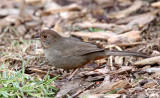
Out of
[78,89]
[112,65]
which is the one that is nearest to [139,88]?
[78,89]

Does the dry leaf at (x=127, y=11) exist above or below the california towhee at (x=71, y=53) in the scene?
above

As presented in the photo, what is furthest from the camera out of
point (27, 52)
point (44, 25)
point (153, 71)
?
point (44, 25)

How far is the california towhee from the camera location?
469cm

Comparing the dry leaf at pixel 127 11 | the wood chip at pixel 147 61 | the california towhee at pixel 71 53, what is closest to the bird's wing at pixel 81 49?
the california towhee at pixel 71 53

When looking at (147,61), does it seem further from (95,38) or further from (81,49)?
(95,38)

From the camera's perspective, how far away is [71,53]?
15.6 feet

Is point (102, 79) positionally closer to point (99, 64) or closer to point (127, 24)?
point (99, 64)

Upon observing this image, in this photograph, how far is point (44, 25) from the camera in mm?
7145

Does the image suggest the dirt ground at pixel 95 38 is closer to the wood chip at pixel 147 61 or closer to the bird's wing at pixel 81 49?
the wood chip at pixel 147 61

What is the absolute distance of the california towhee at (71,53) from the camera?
4.69 metres

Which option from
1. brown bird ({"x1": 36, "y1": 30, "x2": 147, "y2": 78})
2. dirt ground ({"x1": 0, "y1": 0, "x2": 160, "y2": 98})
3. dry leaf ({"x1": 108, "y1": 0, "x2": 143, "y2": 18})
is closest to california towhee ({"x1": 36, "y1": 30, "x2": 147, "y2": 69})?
brown bird ({"x1": 36, "y1": 30, "x2": 147, "y2": 78})

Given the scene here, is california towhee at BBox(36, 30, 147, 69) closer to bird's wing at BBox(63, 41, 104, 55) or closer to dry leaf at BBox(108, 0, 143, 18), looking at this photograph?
bird's wing at BBox(63, 41, 104, 55)

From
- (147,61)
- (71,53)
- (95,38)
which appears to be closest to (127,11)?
(95,38)

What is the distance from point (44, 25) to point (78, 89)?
3.44 meters
